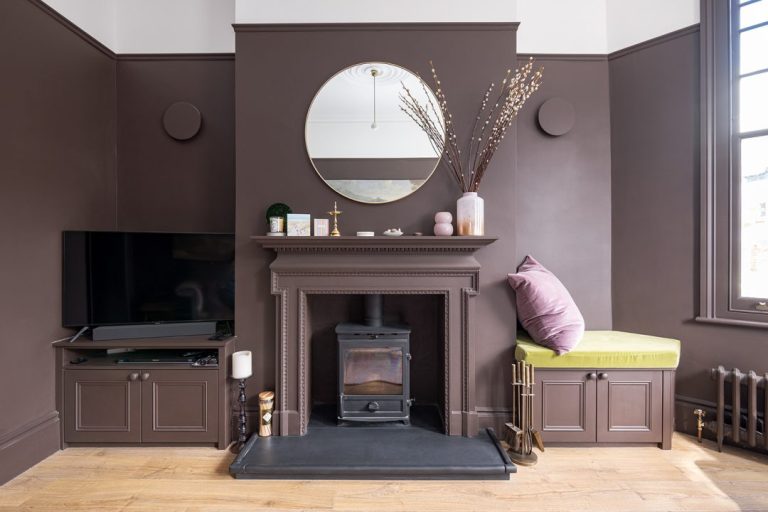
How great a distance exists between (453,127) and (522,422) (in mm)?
1910

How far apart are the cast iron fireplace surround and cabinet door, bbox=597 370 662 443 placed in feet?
2.62

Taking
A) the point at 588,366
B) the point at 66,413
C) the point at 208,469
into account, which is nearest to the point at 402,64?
the point at 588,366

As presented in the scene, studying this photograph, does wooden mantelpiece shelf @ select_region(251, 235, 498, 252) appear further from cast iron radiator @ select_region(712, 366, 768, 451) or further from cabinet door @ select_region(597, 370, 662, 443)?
cast iron radiator @ select_region(712, 366, 768, 451)

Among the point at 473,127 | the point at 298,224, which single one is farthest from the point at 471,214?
the point at 298,224

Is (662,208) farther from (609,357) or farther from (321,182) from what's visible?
(321,182)

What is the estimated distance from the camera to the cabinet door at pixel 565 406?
2307 millimetres

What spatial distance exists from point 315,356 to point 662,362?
7.42ft

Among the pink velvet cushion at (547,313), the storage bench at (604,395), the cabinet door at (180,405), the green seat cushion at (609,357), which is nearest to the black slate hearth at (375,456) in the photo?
the cabinet door at (180,405)

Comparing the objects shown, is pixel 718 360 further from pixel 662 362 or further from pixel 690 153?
pixel 690 153

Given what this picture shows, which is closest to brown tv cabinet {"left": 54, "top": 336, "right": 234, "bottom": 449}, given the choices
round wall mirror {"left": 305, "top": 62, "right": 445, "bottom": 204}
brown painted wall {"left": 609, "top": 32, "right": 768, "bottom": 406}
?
round wall mirror {"left": 305, "top": 62, "right": 445, "bottom": 204}

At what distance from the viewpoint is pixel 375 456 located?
2.09 m

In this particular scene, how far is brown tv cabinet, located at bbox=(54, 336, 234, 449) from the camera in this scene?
2.32 meters

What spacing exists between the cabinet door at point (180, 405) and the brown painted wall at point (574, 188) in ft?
7.94

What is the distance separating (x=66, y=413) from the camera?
232cm
